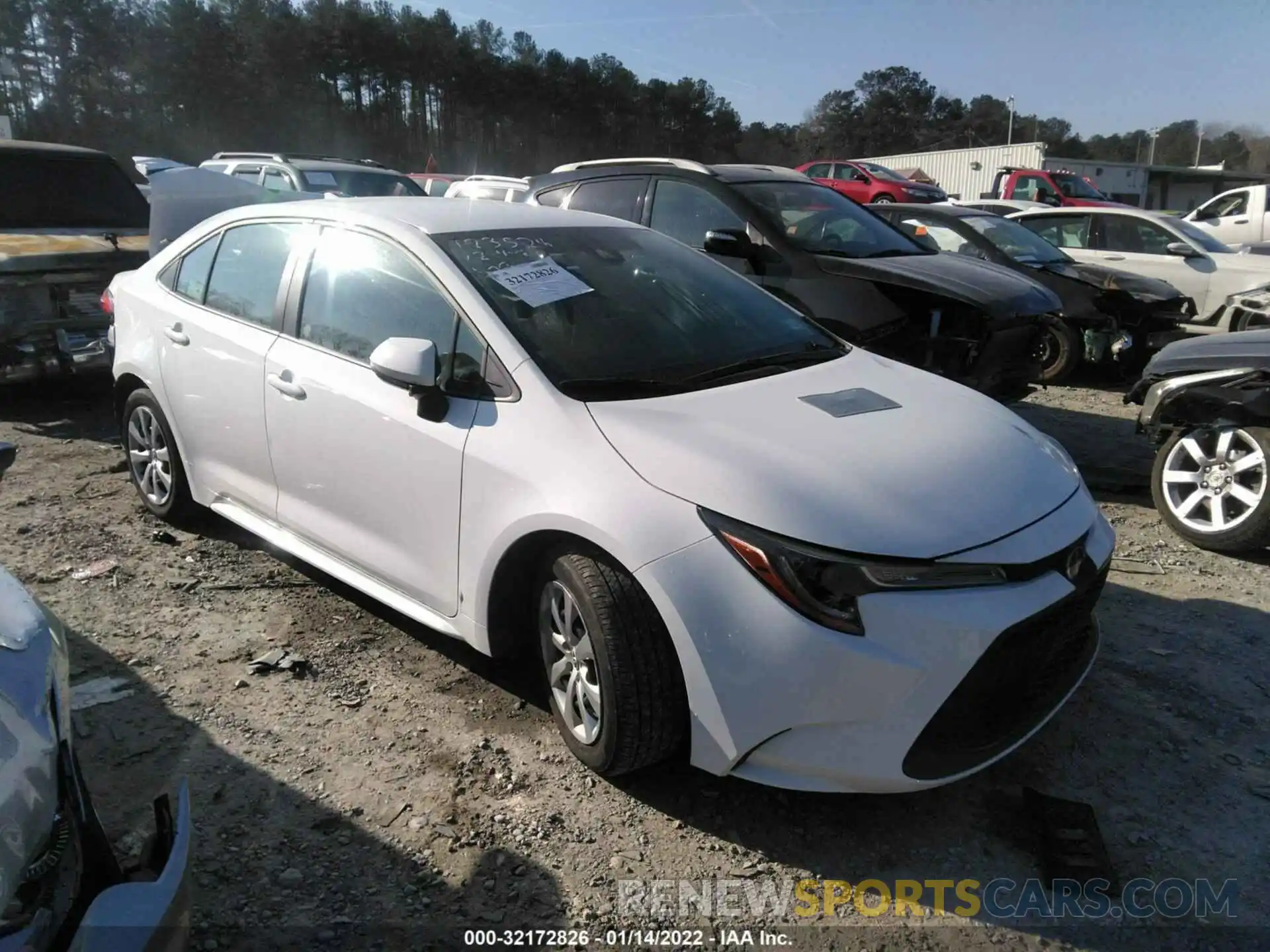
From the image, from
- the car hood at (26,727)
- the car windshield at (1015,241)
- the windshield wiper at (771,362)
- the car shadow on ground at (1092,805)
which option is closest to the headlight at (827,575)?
the car shadow on ground at (1092,805)

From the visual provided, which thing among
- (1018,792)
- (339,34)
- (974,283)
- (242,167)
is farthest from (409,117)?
(1018,792)

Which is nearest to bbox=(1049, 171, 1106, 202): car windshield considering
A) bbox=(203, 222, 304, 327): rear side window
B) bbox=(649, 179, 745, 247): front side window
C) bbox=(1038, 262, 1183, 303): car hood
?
bbox=(1038, 262, 1183, 303): car hood

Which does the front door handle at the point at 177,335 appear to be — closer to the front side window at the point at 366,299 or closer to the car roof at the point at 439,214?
the car roof at the point at 439,214

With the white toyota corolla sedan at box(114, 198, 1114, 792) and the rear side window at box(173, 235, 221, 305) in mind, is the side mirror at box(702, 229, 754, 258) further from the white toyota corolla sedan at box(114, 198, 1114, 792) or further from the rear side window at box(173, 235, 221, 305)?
the rear side window at box(173, 235, 221, 305)

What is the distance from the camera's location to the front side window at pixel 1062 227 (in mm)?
10820

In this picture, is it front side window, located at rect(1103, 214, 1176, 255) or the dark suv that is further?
front side window, located at rect(1103, 214, 1176, 255)

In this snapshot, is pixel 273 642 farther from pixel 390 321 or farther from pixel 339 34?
pixel 339 34

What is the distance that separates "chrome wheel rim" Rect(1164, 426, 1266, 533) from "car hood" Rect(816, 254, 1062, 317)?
4.38 feet

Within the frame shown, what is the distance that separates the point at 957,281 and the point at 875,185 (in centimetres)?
1666

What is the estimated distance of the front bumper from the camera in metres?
2.33

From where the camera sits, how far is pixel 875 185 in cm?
2127

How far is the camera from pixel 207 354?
4.06 metres

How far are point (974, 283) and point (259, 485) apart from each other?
4.42m

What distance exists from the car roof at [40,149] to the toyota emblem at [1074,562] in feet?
26.3
